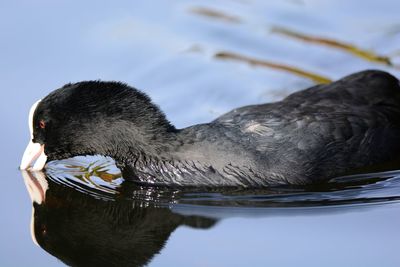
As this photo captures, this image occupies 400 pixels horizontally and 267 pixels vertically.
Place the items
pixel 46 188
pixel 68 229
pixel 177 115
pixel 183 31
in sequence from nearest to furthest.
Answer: pixel 68 229
pixel 46 188
pixel 177 115
pixel 183 31

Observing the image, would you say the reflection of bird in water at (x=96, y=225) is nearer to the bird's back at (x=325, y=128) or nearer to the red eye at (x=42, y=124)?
the red eye at (x=42, y=124)

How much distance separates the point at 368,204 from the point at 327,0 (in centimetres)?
391

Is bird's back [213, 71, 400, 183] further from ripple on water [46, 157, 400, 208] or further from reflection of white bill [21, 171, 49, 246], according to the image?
reflection of white bill [21, 171, 49, 246]

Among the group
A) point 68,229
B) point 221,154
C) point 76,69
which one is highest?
point 76,69

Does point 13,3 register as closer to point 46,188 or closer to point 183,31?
point 183,31

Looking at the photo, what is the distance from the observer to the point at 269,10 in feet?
34.6

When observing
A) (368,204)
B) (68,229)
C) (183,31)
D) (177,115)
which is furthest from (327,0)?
(68,229)

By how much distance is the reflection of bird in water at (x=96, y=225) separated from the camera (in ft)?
21.9

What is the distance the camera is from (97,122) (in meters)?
7.32

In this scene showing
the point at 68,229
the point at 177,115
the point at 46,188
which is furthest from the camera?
the point at 177,115

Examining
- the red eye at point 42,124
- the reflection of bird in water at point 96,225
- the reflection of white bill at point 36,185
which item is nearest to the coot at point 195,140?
A: the red eye at point 42,124

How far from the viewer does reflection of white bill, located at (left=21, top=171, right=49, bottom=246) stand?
7570 millimetres

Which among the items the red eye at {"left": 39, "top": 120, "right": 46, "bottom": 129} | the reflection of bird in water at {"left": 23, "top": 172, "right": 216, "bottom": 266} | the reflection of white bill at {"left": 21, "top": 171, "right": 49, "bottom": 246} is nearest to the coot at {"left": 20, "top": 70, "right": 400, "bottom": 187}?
the red eye at {"left": 39, "top": 120, "right": 46, "bottom": 129}

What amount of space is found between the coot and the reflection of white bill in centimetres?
13
